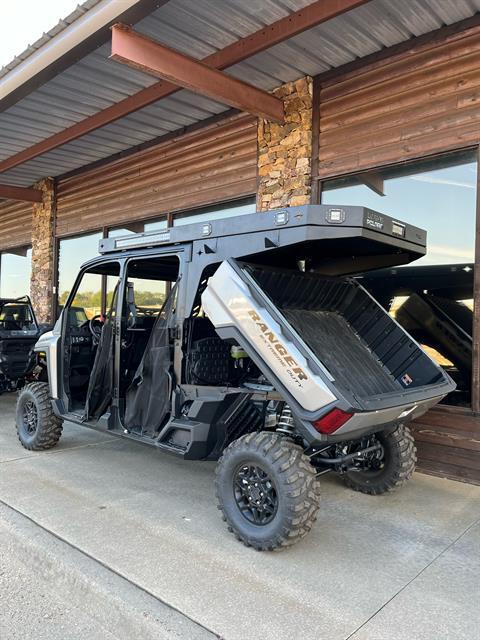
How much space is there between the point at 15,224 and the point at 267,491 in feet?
40.3

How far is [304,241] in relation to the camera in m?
3.43

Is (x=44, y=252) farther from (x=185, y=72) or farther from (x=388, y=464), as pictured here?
(x=388, y=464)

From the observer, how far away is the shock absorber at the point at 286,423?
3.64m

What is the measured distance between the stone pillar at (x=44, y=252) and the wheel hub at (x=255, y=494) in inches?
360

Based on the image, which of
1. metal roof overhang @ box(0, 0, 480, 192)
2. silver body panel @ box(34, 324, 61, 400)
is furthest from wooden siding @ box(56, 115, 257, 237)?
silver body panel @ box(34, 324, 61, 400)

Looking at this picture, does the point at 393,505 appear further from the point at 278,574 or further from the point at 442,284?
the point at 442,284

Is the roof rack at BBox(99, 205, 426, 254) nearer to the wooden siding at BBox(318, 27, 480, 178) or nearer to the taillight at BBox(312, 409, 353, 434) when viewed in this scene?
the taillight at BBox(312, 409, 353, 434)

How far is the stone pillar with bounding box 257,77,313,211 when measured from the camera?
21.1 ft

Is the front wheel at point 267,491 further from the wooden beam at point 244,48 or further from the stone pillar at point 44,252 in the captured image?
the stone pillar at point 44,252

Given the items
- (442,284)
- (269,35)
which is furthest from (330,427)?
(269,35)

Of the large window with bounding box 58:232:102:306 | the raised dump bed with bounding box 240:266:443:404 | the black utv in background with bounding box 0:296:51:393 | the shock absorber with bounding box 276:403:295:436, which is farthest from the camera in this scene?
the large window with bounding box 58:232:102:306

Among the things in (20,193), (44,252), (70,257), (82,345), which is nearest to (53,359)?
(82,345)

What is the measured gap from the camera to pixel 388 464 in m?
4.41

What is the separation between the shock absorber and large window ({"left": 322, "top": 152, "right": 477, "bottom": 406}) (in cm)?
248
